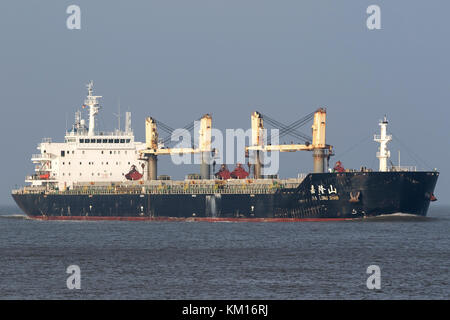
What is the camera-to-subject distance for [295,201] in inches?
2773

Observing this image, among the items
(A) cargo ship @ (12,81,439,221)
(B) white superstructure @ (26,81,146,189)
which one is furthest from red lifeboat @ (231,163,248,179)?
(B) white superstructure @ (26,81,146,189)

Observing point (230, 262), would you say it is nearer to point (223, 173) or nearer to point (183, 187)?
point (183, 187)

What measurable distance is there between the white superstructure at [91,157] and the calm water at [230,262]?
20116mm

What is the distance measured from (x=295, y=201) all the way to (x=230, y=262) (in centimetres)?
2827

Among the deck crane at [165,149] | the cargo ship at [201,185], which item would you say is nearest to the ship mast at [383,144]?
the cargo ship at [201,185]

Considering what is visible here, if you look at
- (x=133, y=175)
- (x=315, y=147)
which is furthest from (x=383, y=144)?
(x=133, y=175)

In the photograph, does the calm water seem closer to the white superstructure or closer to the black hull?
the black hull

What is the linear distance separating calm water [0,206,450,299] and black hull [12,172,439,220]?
2019 mm

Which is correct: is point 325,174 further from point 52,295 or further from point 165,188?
point 52,295

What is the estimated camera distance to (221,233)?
61594 millimetres

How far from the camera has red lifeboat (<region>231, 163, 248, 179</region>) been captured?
3184 inches

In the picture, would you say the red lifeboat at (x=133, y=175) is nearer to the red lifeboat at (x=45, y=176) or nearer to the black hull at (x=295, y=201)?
the black hull at (x=295, y=201)
